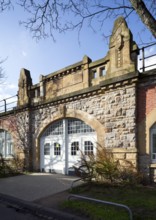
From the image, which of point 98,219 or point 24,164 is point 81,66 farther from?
point 98,219

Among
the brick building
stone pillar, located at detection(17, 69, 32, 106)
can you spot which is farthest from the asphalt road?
stone pillar, located at detection(17, 69, 32, 106)

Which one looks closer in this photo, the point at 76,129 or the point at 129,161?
the point at 129,161

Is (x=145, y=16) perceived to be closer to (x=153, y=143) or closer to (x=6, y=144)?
(x=153, y=143)

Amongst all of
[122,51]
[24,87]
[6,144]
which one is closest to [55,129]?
[24,87]

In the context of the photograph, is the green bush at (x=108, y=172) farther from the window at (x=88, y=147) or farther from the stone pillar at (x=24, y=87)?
the stone pillar at (x=24, y=87)

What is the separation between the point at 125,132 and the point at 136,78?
2253 millimetres

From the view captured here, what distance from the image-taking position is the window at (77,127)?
11.9 m

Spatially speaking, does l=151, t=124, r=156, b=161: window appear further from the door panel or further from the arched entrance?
the door panel

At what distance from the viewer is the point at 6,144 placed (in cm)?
1798

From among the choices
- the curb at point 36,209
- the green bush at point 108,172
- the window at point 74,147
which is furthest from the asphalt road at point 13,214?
the window at point 74,147

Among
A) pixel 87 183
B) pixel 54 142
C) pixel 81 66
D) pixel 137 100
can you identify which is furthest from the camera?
pixel 54 142

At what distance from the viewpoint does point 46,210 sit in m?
6.25

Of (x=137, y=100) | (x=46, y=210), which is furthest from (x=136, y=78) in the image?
(x=46, y=210)

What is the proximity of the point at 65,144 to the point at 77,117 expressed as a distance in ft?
6.31
